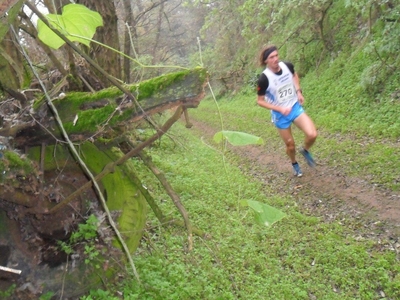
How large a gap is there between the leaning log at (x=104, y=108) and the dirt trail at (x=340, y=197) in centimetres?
368

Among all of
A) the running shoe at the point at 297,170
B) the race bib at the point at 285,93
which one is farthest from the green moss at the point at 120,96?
the running shoe at the point at 297,170

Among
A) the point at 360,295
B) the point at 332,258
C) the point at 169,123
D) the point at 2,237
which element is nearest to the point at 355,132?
the point at 332,258

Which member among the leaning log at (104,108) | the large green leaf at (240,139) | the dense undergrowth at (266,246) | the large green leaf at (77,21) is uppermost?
the large green leaf at (77,21)

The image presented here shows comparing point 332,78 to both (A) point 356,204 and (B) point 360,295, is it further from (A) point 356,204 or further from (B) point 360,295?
(B) point 360,295

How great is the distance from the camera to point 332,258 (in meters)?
4.93

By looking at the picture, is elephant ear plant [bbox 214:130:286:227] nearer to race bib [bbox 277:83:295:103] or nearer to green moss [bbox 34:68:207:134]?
green moss [bbox 34:68:207:134]

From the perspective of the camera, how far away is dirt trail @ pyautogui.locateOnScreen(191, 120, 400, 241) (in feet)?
17.7

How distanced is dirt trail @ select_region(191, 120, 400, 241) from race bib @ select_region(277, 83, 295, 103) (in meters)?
1.66

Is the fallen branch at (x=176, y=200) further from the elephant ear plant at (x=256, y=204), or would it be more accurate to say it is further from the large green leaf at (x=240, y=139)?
the large green leaf at (x=240, y=139)

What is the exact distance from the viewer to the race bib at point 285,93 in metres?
6.61

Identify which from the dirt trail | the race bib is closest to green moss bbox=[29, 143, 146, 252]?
the dirt trail

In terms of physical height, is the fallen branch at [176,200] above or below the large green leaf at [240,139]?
below

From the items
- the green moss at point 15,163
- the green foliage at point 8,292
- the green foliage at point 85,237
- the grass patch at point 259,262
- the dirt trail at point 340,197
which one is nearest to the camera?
the green moss at point 15,163

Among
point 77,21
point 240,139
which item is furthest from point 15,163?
point 240,139
